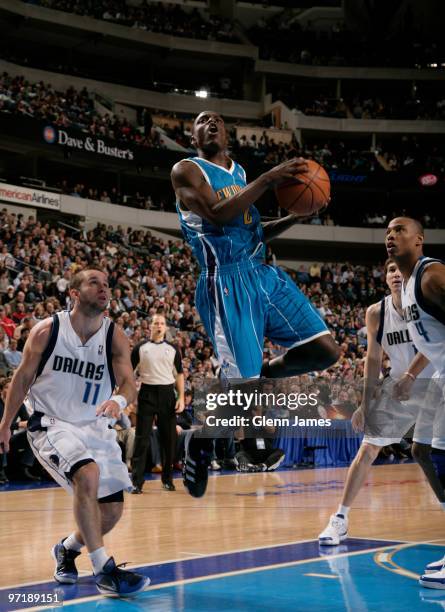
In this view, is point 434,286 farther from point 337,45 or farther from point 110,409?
point 337,45

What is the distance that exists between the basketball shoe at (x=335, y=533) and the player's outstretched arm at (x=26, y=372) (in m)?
2.73

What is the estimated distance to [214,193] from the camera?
455 centimetres

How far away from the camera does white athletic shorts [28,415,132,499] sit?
4941 millimetres

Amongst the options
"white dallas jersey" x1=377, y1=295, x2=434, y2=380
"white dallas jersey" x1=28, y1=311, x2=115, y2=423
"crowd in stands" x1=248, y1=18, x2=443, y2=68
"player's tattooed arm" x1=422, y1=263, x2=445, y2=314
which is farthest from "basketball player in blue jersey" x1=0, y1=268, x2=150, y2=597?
"crowd in stands" x1=248, y1=18, x2=443, y2=68

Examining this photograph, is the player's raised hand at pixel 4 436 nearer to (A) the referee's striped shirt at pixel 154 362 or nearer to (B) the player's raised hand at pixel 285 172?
(B) the player's raised hand at pixel 285 172

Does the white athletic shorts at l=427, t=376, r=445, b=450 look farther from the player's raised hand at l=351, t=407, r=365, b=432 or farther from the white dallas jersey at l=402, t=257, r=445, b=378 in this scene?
the player's raised hand at l=351, t=407, r=365, b=432

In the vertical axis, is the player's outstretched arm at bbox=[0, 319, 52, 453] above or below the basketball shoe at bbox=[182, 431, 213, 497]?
above

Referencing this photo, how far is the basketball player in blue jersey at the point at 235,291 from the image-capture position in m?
4.61

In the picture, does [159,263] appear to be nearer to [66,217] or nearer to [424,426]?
[66,217]

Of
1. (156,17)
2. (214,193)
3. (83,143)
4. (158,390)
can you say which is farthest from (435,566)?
(156,17)

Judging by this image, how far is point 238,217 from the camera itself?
4664 millimetres

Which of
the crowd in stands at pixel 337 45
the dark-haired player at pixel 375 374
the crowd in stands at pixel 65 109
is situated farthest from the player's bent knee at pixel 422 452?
the crowd in stands at pixel 337 45

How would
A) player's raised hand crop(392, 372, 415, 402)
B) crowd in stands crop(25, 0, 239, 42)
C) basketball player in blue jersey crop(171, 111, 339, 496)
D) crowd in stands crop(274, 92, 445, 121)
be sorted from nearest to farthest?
basketball player in blue jersey crop(171, 111, 339, 496) → player's raised hand crop(392, 372, 415, 402) → crowd in stands crop(25, 0, 239, 42) → crowd in stands crop(274, 92, 445, 121)

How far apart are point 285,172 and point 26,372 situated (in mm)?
1986
